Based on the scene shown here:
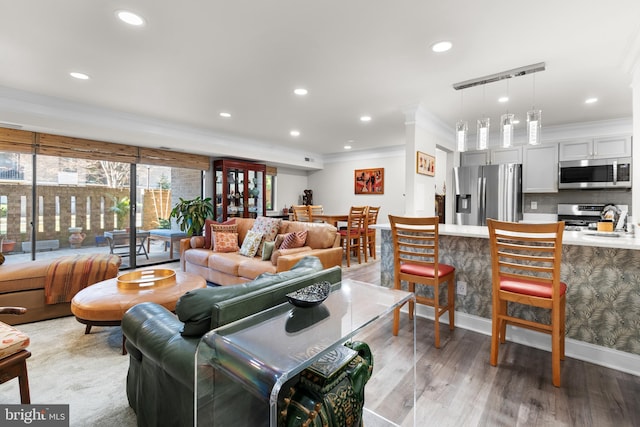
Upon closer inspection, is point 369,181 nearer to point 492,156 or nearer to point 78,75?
point 492,156

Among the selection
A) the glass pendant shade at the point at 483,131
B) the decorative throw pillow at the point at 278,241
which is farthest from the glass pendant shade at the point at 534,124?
the decorative throw pillow at the point at 278,241

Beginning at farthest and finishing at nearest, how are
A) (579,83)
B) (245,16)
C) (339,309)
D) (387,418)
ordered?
(579,83) → (245,16) → (387,418) → (339,309)

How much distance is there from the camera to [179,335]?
1257 mm

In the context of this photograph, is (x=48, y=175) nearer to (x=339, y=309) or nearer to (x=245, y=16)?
(x=245, y=16)

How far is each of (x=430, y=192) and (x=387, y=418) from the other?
3435 mm

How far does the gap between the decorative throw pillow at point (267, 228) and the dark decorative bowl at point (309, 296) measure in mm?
2914

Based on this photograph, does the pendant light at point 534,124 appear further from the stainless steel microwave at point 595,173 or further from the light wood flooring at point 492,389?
the stainless steel microwave at point 595,173

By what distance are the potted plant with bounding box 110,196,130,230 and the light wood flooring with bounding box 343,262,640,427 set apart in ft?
15.3

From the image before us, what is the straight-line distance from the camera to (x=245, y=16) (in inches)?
78.1

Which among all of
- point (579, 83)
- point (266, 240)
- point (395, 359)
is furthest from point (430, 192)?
point (395, 359)

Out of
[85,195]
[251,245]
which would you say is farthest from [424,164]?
[85,195]

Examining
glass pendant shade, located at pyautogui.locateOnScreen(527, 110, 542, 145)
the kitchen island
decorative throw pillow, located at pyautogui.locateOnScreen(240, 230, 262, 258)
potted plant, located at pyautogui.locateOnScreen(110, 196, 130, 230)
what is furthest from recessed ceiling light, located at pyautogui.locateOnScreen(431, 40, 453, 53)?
potted plant, located at pyautogui.locateOnScreen(110, 196, 130, 230)

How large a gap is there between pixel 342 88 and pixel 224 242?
2709 millimetres

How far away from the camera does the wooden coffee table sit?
2127mm
